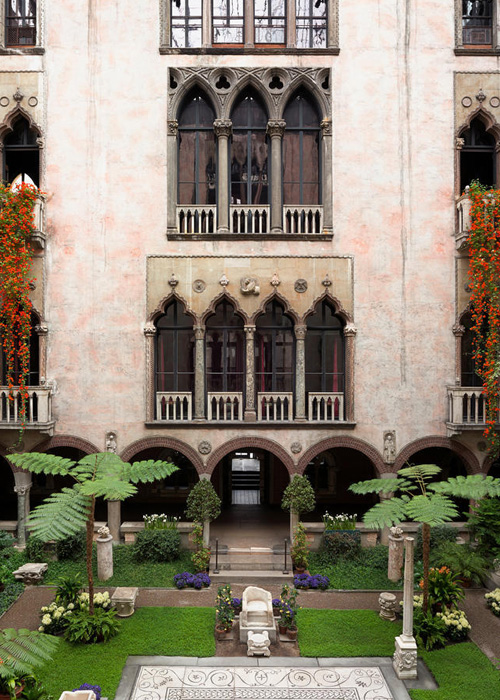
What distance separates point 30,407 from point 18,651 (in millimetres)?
9264

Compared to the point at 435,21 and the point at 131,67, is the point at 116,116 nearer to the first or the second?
the point at 131,67

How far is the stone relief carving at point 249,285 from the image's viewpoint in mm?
17422

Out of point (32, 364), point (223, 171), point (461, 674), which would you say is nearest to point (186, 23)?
point (223, 171)

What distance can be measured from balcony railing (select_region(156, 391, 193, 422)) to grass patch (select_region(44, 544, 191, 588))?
13.9 ft

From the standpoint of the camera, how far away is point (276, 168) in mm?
17891

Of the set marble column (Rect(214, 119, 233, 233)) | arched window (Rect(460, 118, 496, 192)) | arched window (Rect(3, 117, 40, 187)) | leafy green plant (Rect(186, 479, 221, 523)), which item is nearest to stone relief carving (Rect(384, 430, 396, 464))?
leafy green plant (Rect(186, 479, 221, 523))

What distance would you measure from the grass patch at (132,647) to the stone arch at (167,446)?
4.88 m

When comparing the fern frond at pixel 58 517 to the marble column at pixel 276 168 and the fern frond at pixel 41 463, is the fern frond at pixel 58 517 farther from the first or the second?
the marble column at pixel 276 168

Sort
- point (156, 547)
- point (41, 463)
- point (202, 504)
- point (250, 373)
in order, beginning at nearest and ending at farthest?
point (41, 463) < point (156, 547) < point (202, 504) < point (250, 373)

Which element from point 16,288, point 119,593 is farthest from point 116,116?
point 119,593

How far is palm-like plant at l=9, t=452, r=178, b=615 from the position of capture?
10.5 metres

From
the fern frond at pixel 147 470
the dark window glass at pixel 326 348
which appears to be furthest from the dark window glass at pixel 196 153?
the fern frond at pixel 147 470

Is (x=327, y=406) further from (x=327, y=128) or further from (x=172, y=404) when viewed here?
(x=327, y=128)

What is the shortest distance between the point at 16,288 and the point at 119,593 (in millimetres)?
9360
